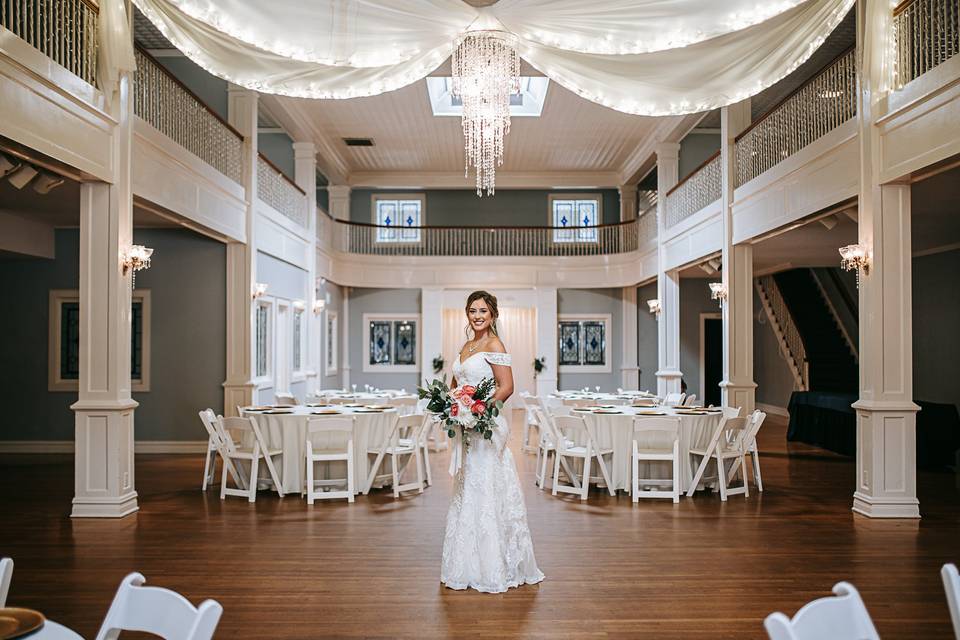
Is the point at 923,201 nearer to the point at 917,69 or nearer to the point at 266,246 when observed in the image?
the point at 917,69

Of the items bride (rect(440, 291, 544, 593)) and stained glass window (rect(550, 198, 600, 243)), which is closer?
bride (rect(440, 291, 544, 593))

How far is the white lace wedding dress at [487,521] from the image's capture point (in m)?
4.59

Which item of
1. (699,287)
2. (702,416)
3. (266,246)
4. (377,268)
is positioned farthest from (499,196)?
(702,416)

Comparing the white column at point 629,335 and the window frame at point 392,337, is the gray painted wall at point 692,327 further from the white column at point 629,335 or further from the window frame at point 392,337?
the window frame at point 392,337

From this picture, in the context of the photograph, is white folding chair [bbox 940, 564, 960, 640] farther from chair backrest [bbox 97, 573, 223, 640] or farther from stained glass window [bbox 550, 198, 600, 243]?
stained glass window [bbox 550, 198, 600, 243]

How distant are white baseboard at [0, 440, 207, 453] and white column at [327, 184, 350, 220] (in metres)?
7.49

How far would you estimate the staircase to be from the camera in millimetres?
14336

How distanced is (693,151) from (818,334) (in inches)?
164

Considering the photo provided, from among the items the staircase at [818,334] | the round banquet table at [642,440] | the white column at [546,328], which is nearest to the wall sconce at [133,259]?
the round banquet table at [642,440]

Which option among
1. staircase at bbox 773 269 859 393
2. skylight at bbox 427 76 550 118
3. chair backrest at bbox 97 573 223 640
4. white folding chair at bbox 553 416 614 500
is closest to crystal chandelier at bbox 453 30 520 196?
white folding chair at bbox 553 416 614 500

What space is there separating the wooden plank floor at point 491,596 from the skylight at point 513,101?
7.43 metres

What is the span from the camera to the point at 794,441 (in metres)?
12.3

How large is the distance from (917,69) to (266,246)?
8.37 meters

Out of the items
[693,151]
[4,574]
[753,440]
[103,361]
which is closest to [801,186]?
[753,440]
